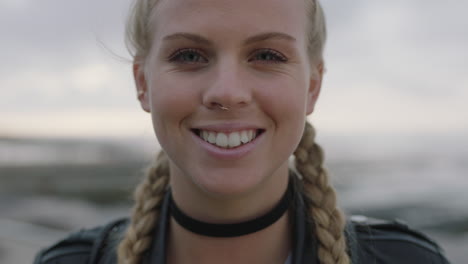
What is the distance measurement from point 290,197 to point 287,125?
1.37 ft

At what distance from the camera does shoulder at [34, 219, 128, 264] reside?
1.87 metres

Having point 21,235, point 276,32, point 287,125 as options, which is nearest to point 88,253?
point 287,125

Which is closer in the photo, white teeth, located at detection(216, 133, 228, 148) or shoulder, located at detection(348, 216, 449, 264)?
white teeth, located at detection(216, 133, 228, 148)

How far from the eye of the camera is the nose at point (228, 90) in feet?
4.71

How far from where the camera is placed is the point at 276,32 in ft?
5.05

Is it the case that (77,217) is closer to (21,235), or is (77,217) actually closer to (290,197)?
(21,235)

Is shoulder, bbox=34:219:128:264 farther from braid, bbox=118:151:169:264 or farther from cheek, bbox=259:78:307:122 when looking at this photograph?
cheek, bbox=259:78:307:122

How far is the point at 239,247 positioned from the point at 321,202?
42 cm

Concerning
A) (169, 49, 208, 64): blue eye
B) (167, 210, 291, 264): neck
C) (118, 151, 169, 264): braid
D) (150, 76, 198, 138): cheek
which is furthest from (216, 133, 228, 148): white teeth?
(118, 151, 169, 264): braid

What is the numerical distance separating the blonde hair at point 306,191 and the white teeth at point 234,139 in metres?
0.50

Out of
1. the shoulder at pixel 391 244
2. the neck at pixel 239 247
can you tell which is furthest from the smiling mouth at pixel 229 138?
the shoulder at pixel 391 244

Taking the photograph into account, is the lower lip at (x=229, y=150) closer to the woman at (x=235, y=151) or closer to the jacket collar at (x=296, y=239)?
the woman at (x=235, y=151)

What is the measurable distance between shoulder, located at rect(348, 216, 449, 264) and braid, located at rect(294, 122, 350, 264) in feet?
0.30

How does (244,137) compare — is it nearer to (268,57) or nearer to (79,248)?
(268,57)
